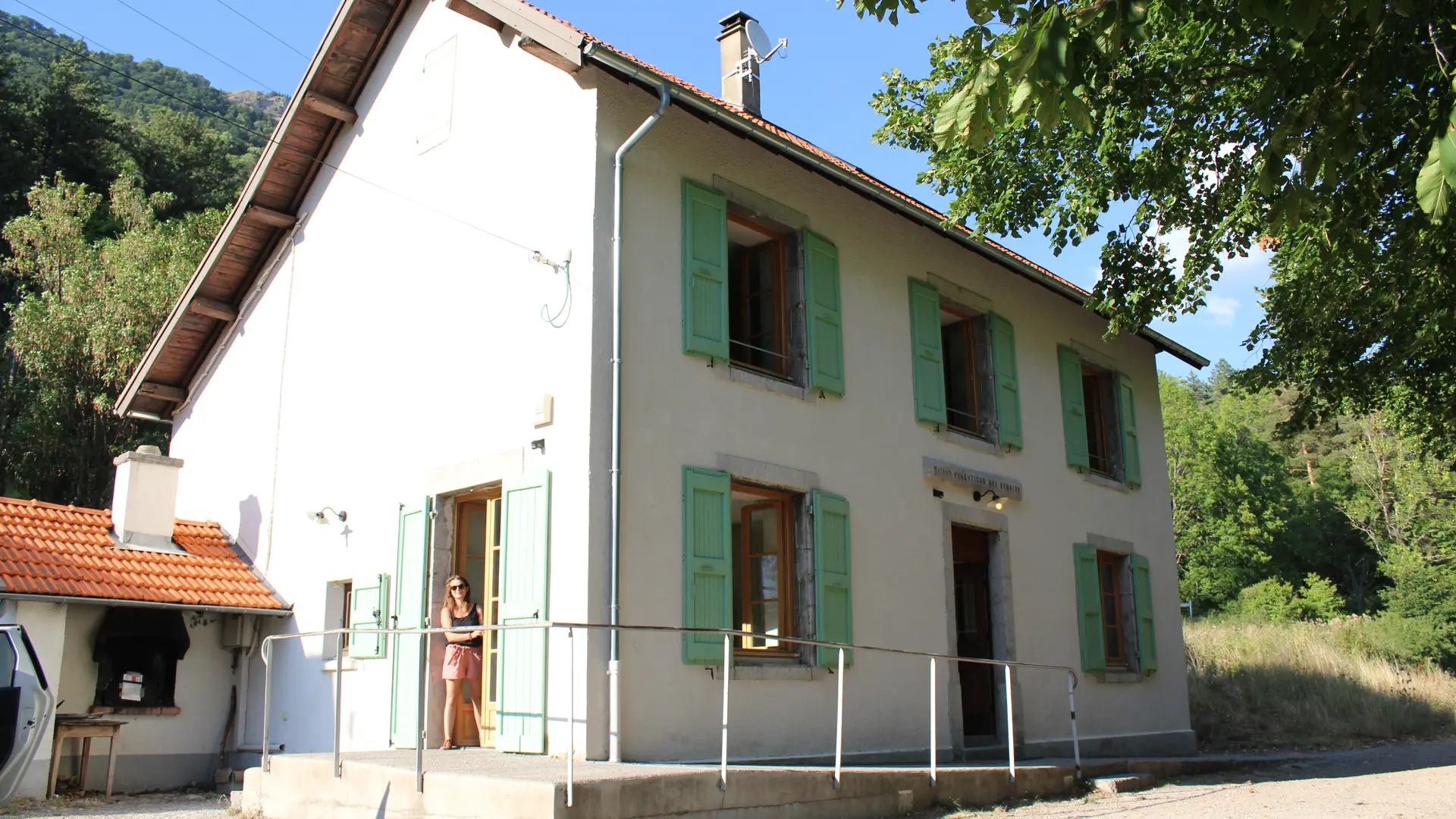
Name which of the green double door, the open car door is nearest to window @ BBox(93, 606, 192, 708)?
the open car door

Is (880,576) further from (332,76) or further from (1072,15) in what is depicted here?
(332,76)

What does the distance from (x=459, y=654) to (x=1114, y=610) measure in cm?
875

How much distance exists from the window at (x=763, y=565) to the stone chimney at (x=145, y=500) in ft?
19.5

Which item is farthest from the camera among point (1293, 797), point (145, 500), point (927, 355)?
point (145, 500)

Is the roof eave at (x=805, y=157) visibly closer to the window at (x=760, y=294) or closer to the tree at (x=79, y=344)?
the window at (x=760, y=294)

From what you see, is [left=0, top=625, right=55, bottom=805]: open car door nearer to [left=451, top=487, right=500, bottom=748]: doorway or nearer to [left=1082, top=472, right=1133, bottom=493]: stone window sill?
[left=451, top=487, right=500, bottom=748]: doorway

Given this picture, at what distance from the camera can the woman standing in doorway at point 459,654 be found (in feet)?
28.3

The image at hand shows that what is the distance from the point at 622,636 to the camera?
26.4ft

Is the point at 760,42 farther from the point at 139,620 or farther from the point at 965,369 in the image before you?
the point at 139,620

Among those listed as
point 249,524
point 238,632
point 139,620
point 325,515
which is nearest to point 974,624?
point 325,515

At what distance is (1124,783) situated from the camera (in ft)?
33.5

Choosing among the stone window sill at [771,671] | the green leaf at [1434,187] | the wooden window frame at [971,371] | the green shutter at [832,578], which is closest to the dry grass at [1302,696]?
the wooden window frame at [971,371]

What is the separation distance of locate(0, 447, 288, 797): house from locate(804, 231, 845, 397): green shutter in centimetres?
566

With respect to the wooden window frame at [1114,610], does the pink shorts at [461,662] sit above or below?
below
